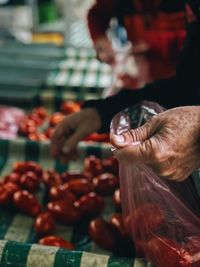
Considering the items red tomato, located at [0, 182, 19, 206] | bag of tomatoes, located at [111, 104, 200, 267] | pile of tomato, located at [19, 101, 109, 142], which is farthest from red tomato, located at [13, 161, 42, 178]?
bag of tomatoes, located at [111, 104, 200, 267]

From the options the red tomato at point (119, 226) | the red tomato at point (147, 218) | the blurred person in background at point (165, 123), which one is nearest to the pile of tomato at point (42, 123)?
the blurred person in background at point (165, 123)

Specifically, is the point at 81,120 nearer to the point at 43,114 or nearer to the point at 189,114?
the point at 189,114

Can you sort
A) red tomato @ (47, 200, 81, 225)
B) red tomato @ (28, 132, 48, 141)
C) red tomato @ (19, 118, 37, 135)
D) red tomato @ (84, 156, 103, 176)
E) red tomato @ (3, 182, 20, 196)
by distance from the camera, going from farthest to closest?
red tomato @ (19, 118, 37, 135) → red tomato @ (28, 132, 48, 141) → red tomato @ (84, 156, 103, 176) → red tomato @ (3, 182, 20, 196) → red tomato @ (47, 200, 81, 225)

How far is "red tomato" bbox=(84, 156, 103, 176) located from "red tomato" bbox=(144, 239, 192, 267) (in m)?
0.58

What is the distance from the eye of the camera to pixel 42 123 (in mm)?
2070

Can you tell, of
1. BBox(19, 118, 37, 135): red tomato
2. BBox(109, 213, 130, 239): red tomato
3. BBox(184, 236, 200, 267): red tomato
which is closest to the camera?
BBox(184, 236, 200, 267): red tomato

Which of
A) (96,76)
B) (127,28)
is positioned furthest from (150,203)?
(96,76)

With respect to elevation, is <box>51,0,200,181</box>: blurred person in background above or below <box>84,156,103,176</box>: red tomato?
above

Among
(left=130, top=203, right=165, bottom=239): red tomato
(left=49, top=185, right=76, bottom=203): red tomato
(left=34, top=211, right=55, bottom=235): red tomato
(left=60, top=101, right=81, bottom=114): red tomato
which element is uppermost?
(left=130, top=203, right=165, bottom=239): red tomato

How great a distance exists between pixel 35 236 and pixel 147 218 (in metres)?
0.43

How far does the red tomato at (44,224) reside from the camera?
115cm

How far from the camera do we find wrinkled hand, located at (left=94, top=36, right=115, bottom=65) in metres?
2.08

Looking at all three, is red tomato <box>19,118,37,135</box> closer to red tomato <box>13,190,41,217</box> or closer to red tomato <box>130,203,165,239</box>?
red tomato <box>13,190,41,217</box>

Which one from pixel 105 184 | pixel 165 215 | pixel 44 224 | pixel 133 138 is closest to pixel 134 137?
pixel 133 138
